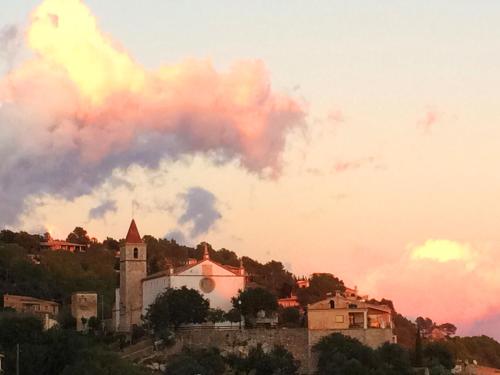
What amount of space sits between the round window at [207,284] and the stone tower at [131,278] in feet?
16.4

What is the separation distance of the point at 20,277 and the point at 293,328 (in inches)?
1619

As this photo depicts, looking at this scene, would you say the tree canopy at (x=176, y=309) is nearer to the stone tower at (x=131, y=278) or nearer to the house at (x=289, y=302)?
the stone tower at (x=131, y=278)

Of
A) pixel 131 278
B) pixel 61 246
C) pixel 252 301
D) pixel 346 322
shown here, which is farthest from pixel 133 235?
pixel 61 246

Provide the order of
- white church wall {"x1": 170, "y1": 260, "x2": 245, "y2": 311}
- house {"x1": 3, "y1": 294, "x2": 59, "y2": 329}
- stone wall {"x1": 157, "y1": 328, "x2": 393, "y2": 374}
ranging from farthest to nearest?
house {"x1": 3, "y1": 294, "x2": 59, "y2": 329} → white church wall {"x1": 170, "y1": 260, "x2": 245, "y2": 311} → stone wall {"x1": 157, "y1": 328, "x2": 393, "y2": 374}

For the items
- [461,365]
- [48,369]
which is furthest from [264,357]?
[461,365]

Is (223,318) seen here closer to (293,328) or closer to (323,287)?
(293,328)

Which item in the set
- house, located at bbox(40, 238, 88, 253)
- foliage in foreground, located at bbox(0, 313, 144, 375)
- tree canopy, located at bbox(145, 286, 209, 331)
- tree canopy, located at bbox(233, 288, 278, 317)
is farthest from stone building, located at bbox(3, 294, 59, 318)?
house, located at bbox(40, 238, 88, 253)

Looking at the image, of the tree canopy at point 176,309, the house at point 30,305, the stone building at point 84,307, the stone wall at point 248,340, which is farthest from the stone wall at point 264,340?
the house at point 30,305

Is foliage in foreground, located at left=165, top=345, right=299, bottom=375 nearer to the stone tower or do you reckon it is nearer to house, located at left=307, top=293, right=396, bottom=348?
house, located at left=307, top=293, right=396, bottom=348

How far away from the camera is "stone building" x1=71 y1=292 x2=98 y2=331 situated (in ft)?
311

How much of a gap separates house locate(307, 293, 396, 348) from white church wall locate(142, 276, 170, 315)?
10.5 m

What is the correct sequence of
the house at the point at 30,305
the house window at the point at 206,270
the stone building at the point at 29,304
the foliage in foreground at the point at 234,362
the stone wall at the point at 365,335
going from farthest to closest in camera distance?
1. the stone building at the point at 29,304
2. the house at the point at 30,305
3. the house window at the point at 206,270
4. the stone wall at the point at 365,335
5. the foliage in foreground at the point at 234,362

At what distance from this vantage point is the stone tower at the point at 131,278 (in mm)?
92938

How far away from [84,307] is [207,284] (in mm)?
9810
